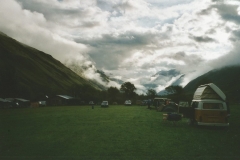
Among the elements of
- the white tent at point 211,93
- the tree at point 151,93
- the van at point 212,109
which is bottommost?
the van at point 212,109

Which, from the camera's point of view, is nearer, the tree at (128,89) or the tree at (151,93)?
the tree at (151,93)

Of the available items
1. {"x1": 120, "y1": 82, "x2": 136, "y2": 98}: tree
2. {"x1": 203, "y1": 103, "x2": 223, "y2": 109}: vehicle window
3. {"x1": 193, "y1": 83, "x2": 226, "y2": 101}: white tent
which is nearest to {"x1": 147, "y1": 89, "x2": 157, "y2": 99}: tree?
{"x1": 120, "y1": 82, "x2": 136, "y2": 98}: tree

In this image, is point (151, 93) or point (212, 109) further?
point (151, 93)

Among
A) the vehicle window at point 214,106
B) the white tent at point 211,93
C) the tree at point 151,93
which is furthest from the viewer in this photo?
the tree at point 151,93

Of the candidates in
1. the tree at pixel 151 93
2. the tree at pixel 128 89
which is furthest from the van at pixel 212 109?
the tree at pixel 128 89

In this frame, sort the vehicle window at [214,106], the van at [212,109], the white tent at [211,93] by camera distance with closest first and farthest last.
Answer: the van at [212,109], the vehicle window at [214,106], the white tent at [211,93]

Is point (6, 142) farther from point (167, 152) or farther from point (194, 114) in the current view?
point (194, 114)

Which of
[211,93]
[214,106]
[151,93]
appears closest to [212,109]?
[214,106]

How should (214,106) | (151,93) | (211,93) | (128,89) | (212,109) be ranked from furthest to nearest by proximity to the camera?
1. (128,89)
2. (151,93)
3. (211,93)
4. (214,106)
5. (212,109)

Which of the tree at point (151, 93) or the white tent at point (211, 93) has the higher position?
the tree at point (151, 93)

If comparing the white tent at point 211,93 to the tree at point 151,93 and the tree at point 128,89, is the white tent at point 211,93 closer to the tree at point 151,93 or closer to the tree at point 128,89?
the tree at point 151,93

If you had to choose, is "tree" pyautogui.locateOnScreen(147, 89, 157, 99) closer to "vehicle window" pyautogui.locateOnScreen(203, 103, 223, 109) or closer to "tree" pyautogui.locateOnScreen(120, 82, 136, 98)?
"tree" pyautogui.locateOnScreen(120, 82, 136, 98)

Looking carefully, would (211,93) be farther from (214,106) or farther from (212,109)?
(212,109)

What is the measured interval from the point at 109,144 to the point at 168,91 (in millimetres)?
147161
